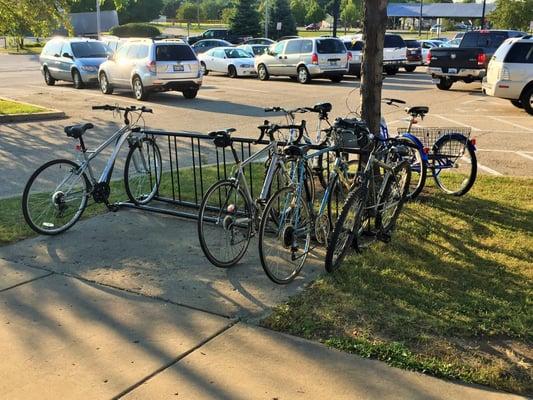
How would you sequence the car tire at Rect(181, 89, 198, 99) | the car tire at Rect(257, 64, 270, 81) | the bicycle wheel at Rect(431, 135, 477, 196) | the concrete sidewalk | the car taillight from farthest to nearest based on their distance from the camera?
the car tire at Rect(257, 64, 270, 81)
the car tire at Rect(181, 89, 198, 99)
the car taillight
the bicycle wheel at Rect(431, 135, 477, 196)
the concrete sidewalk

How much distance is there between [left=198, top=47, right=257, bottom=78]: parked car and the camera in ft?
84.2

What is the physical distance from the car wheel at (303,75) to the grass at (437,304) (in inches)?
693

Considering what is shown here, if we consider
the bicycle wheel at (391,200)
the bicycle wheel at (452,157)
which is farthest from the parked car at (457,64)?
the bicycle wheel at (391,200)

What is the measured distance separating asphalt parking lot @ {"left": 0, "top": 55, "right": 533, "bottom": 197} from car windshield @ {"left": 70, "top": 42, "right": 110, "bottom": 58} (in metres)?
1.26

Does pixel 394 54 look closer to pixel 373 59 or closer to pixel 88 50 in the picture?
pixel 88 50

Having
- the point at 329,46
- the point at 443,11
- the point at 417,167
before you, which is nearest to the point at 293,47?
the point at 329,46

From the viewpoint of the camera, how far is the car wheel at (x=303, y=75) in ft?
75.3

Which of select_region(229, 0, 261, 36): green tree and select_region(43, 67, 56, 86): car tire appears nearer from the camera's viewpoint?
select_region(43, 67, 56, 86): car tire

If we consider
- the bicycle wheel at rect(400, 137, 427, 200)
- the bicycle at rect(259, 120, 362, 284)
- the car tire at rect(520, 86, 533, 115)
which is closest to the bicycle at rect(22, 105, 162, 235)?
the bicycle at rect(259, 120, 362, 284)

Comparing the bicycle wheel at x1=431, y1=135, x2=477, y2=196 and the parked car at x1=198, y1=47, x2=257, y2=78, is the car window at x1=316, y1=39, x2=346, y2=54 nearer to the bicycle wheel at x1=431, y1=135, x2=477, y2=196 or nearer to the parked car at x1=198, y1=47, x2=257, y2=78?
the parked car at x1=198, y1=47, x2=257, y2=78

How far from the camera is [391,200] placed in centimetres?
548

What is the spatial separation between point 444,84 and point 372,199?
55.5 feet

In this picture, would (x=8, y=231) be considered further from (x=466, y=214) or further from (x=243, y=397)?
(x=466, y=214)

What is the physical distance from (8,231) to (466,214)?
15.7 feet
